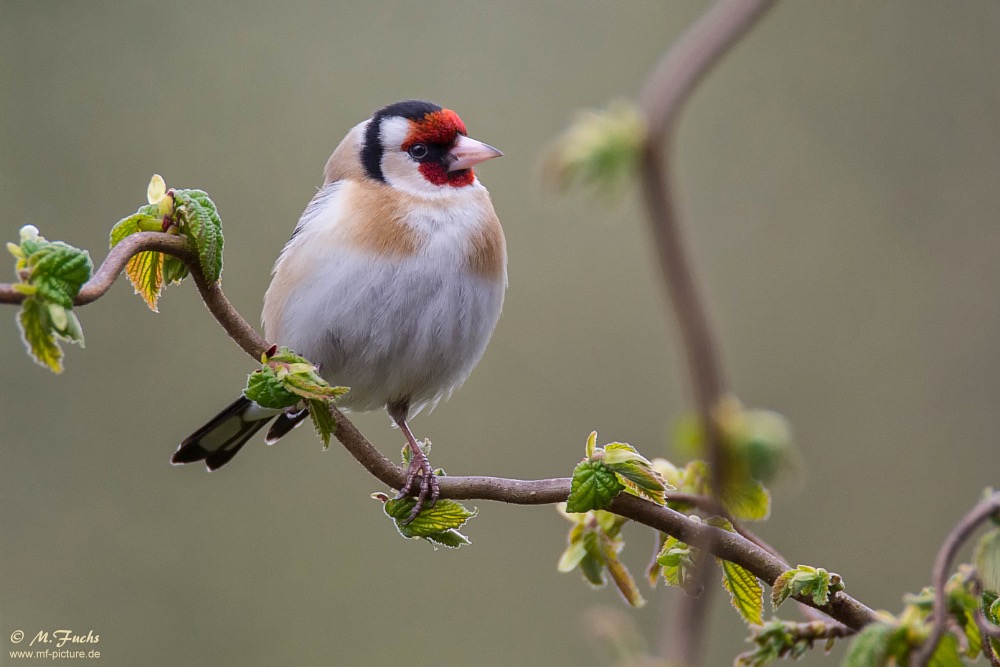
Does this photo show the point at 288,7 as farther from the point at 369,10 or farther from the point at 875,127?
the point at 875,127

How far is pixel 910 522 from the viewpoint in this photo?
6.02m

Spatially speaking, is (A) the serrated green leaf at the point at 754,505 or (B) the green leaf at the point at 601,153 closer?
(B) the green leaf at the point at 601,153

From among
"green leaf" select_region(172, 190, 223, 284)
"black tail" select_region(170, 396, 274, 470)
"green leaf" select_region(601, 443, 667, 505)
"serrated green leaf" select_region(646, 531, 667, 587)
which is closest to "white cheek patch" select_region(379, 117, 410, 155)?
"black tail" select_region(170, 396, 274, 470)

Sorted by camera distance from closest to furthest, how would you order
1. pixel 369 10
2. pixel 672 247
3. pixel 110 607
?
1. pixel 672 247
2. pixel 110 607
3. pixel 369 10

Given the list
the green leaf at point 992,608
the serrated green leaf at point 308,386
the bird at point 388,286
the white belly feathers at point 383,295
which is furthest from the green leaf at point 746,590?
the white belly feathers at point 383,295

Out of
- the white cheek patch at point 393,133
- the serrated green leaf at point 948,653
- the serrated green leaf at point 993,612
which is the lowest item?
the serrated green leaf at point 948,653

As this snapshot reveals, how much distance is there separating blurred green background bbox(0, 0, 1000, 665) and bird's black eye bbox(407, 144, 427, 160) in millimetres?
2375

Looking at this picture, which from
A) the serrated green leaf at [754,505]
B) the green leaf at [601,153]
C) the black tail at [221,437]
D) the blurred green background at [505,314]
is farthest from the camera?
the blurred green background at [505,314]

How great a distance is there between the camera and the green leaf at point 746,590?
164 centimetres

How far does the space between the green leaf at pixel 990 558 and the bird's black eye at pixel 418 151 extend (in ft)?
7.93

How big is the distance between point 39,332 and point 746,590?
107 cm

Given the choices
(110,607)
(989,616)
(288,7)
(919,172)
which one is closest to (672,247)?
(989,616)

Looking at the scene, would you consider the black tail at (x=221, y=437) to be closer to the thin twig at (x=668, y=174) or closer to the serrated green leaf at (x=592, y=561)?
the serrated green leaf at (x=592, y=561)

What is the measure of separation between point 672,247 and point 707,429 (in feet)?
0.46
